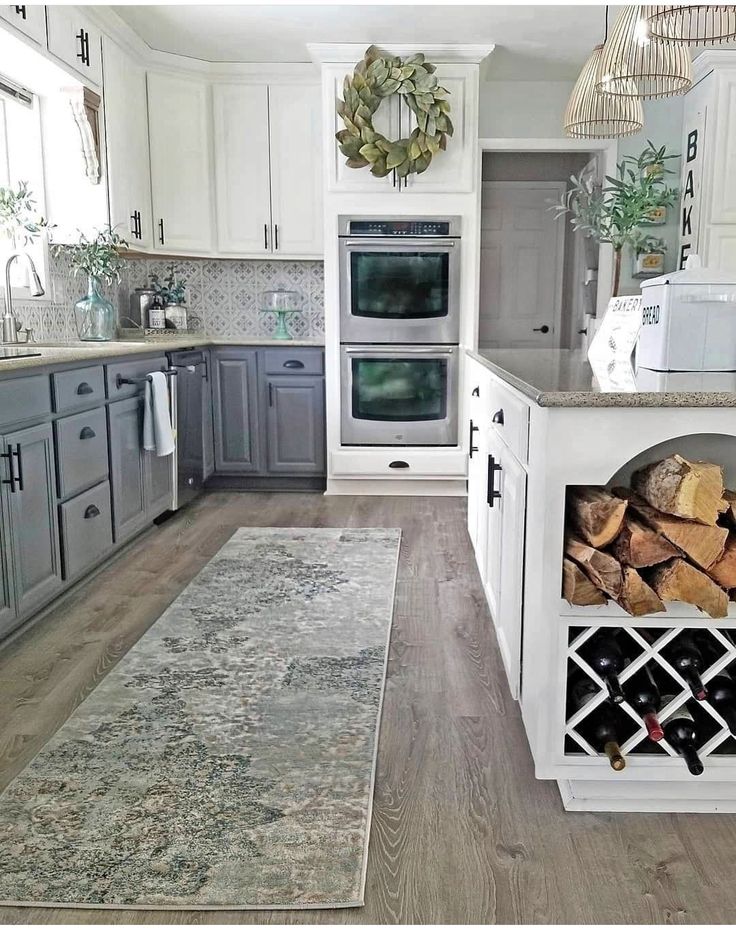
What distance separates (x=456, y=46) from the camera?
4.43 metres

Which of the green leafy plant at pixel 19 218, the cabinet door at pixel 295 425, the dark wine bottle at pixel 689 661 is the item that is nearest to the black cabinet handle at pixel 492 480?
the dark wine bottle at pixel 689 661

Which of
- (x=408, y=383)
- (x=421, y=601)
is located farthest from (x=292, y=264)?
(x=421, y=601)

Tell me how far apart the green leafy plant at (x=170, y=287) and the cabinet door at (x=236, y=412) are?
2.41ft

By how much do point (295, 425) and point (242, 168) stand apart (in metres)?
1.57

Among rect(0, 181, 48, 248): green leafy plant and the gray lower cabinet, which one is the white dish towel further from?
rect(0, 181, 48, 248): green leafy plant

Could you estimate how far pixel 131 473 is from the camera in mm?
3592

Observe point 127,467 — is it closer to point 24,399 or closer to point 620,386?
point 24,399

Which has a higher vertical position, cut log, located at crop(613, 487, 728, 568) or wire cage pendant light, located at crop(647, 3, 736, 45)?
wire cage pendant light, located at crop(647, 3, 736, 45)

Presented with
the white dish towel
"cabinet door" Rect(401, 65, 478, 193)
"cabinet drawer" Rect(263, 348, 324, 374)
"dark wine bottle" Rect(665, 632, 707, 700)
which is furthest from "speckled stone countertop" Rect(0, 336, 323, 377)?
"dark wine bottle" Rect(665, 632, 707, 700)

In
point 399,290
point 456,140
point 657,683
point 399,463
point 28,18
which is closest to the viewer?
point 657,683

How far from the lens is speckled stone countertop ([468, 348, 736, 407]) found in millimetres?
1551

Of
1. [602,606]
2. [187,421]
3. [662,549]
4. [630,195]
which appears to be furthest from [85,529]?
[630,195]

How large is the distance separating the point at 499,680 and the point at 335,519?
2020 millimetres

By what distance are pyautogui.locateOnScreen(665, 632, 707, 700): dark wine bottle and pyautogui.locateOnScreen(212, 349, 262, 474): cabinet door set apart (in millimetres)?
3506
